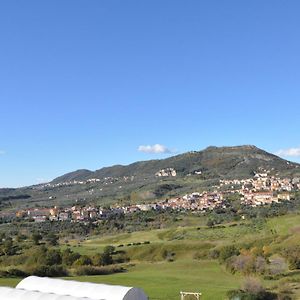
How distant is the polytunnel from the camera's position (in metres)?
20.3

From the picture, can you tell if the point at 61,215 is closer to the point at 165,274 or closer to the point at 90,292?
the point at 165,274

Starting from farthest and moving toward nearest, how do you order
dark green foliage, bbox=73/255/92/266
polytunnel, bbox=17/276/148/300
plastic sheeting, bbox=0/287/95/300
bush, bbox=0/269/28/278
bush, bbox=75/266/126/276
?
1. dark green foliage, bbox=73/255/92/266
2. bush, bbox=75/266/126/276
3. bush, bbox=0/269/28/278
4. polytunnel, bbox=17/276/148/300
5. plastic sheeting, bbox=0/287/95/300

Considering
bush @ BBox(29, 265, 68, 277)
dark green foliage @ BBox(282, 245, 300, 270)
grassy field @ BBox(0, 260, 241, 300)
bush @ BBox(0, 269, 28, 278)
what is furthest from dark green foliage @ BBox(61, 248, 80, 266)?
dark green foliage @ BBox(282, 245, 300, 270)

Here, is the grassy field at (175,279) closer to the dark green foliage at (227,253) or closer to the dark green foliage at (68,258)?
the dark green foliage at (227,253)

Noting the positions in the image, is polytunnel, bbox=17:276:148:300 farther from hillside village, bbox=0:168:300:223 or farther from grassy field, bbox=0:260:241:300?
hillside village, bbox=0:168:300:223

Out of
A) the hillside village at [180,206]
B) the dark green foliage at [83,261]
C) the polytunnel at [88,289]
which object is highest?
the hillside village at [180,206]

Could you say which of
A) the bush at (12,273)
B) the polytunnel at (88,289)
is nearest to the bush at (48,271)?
the bush at (12,273)

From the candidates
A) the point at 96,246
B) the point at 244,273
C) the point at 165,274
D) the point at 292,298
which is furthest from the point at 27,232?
the point at 292,298

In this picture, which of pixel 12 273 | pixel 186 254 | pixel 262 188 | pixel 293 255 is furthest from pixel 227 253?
pixel 262 188

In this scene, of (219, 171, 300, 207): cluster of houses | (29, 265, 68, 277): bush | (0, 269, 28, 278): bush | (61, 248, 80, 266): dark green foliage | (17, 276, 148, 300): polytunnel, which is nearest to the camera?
(17, 276, 148, 300): polytunnel

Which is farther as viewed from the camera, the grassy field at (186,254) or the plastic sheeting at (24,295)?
the grassy field at (186,254)

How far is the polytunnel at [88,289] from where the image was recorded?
20.3 m

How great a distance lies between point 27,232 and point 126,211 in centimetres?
3445

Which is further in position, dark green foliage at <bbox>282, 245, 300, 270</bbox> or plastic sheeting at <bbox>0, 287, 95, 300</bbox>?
dark green foliage at <bbox>282, 245, 300, 270</bbox>
